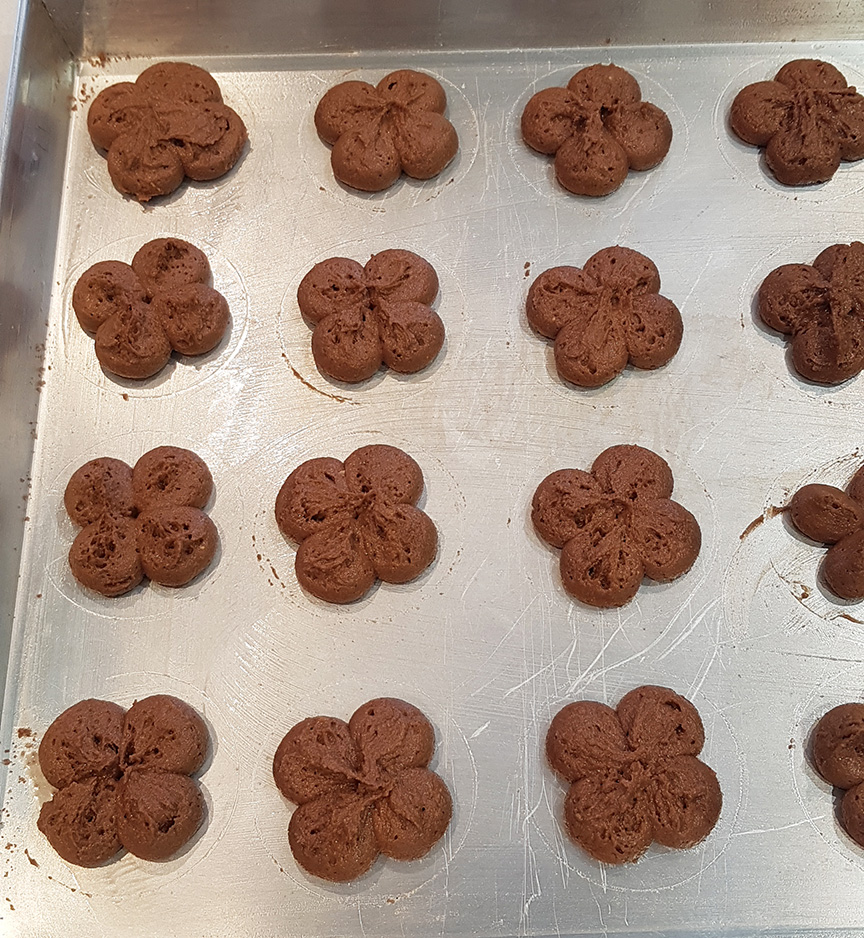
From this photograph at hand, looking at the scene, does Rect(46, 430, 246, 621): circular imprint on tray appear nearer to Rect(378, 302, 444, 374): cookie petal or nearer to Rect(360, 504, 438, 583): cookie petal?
Rect(360, 504, 438, 583): cookie petal

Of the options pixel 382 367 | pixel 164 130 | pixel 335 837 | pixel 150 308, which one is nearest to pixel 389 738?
pixel 335 837

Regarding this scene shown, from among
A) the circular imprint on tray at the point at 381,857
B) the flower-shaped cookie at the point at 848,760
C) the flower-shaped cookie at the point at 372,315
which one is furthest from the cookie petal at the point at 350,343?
Result: the flower-shaped cookie at the point at 848,760

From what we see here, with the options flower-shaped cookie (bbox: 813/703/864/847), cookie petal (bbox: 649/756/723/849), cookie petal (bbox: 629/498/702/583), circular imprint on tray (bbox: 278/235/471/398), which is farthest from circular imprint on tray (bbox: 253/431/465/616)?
flower-shaped cookie (bbox: 813/703/864/847)

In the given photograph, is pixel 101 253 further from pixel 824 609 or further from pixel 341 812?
pixel 824 609

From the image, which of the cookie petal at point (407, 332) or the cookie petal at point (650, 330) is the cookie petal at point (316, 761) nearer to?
the cookie petal at point (407, 332)

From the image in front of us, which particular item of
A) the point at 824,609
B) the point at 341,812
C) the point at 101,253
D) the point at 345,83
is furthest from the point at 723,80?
the point at 341,812

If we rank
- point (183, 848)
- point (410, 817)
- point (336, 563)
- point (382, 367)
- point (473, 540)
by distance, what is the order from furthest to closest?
point (382, 367) → point (473, 540) → point (336, 563) → point (183, 848) → point (410, 817)

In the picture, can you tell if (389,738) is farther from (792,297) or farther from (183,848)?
(792,297)
